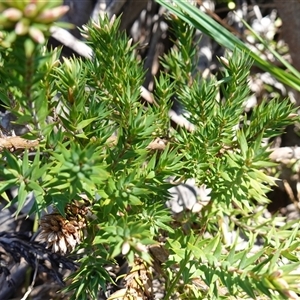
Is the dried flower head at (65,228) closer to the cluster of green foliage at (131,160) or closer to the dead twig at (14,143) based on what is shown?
the cluster of green foliage at (131,160)


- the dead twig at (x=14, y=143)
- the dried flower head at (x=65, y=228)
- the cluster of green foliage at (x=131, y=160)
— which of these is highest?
the cluster of green foliage at (x=131, y=160)

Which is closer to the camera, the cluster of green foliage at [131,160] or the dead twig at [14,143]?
the cluster of green foliage at [131,160]

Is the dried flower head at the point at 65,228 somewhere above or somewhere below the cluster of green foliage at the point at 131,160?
below

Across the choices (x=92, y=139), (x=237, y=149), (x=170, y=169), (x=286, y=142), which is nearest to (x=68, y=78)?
(x=92, y=139)

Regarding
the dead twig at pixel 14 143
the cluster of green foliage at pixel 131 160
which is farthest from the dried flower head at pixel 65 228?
the dead twig at pixel 14 143

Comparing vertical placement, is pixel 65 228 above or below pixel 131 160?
below

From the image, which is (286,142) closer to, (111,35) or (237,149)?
(237,149)
